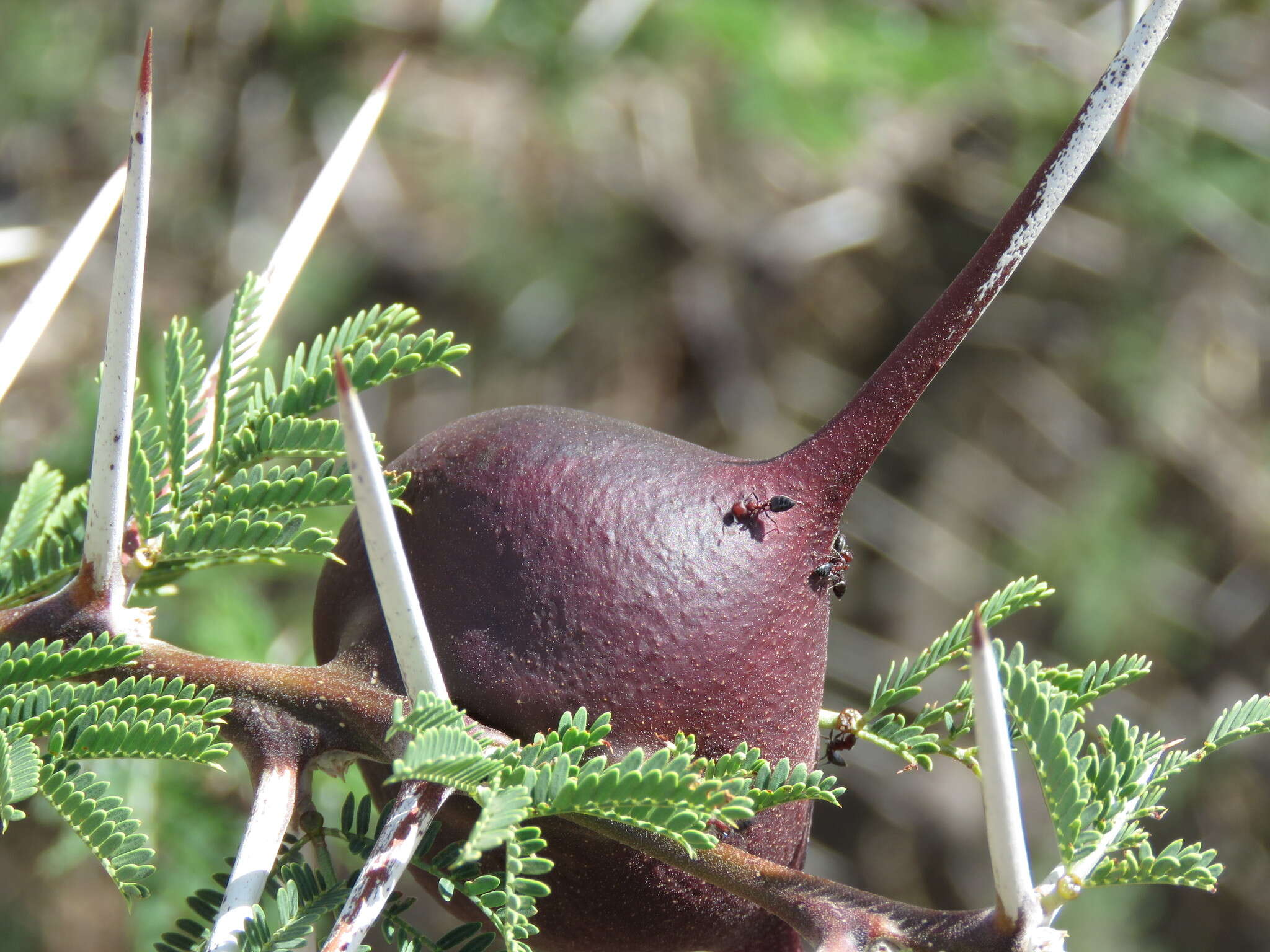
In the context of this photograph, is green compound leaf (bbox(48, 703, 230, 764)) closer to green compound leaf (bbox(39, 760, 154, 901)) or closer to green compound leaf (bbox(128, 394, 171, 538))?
green compound leaf (bbox(39, 760, 154, 901))

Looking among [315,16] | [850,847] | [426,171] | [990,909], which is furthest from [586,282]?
[990,909]

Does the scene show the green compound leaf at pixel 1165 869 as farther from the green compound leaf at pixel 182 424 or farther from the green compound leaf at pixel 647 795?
the green compound leaf at pixel 182 424

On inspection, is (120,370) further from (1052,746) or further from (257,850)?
(1052,746)

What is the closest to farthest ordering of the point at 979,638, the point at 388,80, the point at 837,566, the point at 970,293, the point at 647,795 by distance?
the point at 979,638 → the point at 647,795 → the point at 970,293 → the point at 837,566 → the point at 388,80

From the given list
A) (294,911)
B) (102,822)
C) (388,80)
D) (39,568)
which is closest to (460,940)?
(294,911)

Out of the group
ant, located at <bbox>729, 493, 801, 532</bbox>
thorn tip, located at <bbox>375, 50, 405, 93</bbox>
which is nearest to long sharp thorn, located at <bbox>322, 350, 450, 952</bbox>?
ant, located at <bbox>729, 493, 801, 532</bbox>

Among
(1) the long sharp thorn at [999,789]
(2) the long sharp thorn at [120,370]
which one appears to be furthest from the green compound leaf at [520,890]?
(2) the long sharp thorn at [120,370]
